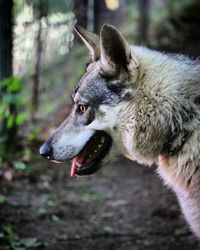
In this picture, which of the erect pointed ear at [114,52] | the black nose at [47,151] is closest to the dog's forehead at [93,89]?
the erect pointed ear at [114,52]

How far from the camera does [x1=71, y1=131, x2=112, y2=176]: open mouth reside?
3.67 meters

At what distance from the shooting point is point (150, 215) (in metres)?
5.52

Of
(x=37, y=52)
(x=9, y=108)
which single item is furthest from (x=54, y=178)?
(x=37, y=52)

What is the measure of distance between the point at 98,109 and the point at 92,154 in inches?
15.5

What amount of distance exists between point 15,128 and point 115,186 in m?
1.61

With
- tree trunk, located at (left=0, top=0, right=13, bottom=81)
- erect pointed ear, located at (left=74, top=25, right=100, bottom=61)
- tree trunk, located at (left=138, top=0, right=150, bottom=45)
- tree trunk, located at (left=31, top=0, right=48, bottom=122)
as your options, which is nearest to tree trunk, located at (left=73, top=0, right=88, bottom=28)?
tree trunk, located at (left=31, top=0, right=48, bottom=122)

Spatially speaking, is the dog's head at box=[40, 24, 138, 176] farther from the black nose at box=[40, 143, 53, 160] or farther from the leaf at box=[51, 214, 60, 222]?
the leaf at box=[51, 214, 60, 222]

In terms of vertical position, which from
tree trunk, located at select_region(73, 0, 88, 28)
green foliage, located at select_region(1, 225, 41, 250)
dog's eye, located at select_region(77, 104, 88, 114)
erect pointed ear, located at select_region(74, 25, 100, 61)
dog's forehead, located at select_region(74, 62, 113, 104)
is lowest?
green foliage, located at select_region(1, 225, 41, 250)

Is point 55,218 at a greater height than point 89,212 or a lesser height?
greater

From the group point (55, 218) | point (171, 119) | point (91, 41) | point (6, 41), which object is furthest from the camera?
point (6, 41)

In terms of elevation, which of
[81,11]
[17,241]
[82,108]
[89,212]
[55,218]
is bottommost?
[89,212]

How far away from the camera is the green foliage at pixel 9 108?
5.34 metres

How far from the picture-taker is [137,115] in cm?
345

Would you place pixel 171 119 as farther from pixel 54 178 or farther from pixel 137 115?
pixel 54 178
